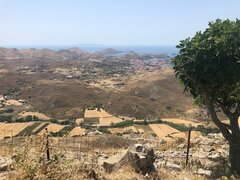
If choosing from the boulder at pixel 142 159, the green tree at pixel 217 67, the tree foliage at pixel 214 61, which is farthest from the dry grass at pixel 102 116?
the boulder at pixel 142 159

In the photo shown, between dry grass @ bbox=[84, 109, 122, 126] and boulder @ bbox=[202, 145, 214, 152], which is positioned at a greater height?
boulder @ bbox=[202, 145, 214, 152]

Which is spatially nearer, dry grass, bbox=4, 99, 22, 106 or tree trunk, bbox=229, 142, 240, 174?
tree trunk, bbox=229, 142, 240, 174

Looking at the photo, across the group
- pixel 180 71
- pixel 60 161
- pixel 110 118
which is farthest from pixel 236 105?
pixel 110 118

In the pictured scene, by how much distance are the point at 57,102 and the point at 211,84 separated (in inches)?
2929

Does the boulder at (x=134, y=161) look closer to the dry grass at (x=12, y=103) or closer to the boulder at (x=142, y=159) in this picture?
the boulder at (x=142, y=159)

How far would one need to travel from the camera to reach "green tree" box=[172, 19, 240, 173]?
10.1 meters

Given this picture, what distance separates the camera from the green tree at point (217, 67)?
10078mm

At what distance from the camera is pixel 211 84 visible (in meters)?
10.6

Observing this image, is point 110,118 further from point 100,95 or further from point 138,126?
point 100,95

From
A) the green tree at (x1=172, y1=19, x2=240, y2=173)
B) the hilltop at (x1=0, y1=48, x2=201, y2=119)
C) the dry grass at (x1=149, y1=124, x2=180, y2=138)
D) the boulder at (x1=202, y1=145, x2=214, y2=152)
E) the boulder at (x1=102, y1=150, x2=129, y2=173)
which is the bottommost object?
the hilltop at (x1=0, y1=48, x2=201, y2=119)

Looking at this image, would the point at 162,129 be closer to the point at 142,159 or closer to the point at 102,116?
the point at 102,116

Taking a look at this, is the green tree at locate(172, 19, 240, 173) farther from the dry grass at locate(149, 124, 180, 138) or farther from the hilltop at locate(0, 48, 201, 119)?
the hilltop at locate(0, 48, 201, 119)

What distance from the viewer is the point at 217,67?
10133 millimetres

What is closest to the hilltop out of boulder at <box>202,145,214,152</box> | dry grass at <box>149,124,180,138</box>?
dry grass at <box>149,124,180,138</box>
